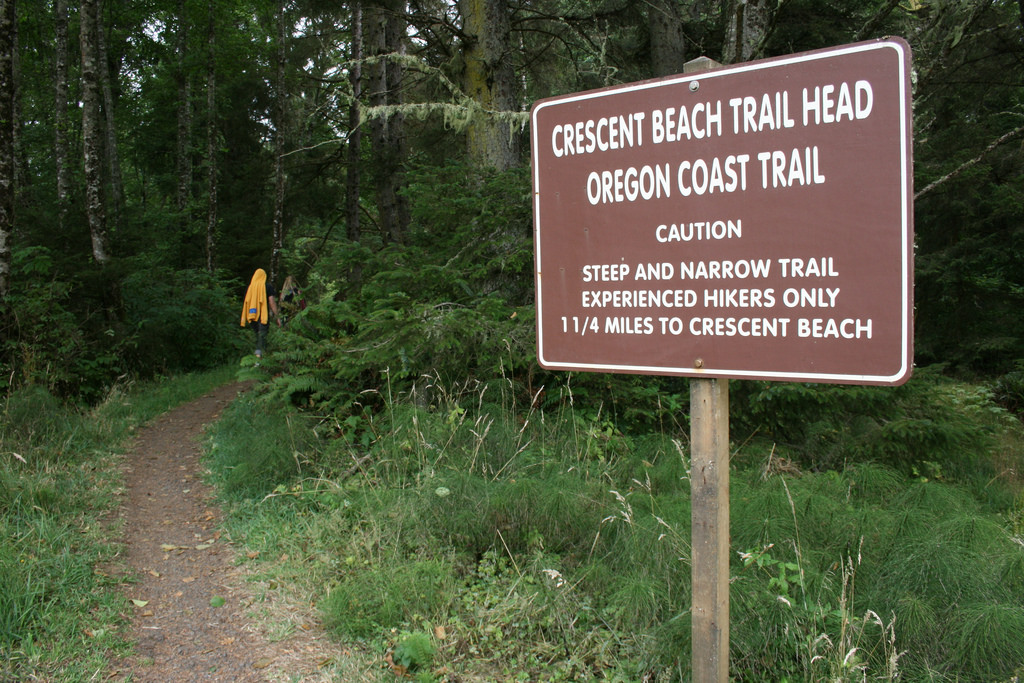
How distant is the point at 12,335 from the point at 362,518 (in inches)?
236

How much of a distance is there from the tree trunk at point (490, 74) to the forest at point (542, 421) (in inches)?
1.2

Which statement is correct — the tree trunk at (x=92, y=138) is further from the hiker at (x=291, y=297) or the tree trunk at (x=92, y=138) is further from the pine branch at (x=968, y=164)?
the pine branch at (x=968, y=164)

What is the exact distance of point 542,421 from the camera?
540 cm

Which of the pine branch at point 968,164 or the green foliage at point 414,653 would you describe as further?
the pine branch at point 968,164

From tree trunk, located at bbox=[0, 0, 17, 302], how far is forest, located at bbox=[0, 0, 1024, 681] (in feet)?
0.11

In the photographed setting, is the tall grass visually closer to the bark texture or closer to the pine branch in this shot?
the pine branch

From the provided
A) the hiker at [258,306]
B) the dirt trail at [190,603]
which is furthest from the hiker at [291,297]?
the dirt trail at [190,603]

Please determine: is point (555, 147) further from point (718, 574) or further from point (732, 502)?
point (732, 502)

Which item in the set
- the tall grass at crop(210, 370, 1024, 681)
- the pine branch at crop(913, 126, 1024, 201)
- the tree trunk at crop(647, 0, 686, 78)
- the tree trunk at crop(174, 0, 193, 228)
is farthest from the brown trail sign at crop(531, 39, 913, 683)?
the tree trunk at crop(174, 0, 193, 228)

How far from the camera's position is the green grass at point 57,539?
11.5 feet

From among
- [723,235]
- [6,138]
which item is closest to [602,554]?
[723,235]

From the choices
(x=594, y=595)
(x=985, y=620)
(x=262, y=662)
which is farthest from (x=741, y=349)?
(x=262, y=662)

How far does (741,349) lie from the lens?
2.16m

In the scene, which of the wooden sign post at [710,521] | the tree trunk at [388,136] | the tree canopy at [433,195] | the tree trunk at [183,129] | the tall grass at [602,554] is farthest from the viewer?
the tree trunk at [183,129]
